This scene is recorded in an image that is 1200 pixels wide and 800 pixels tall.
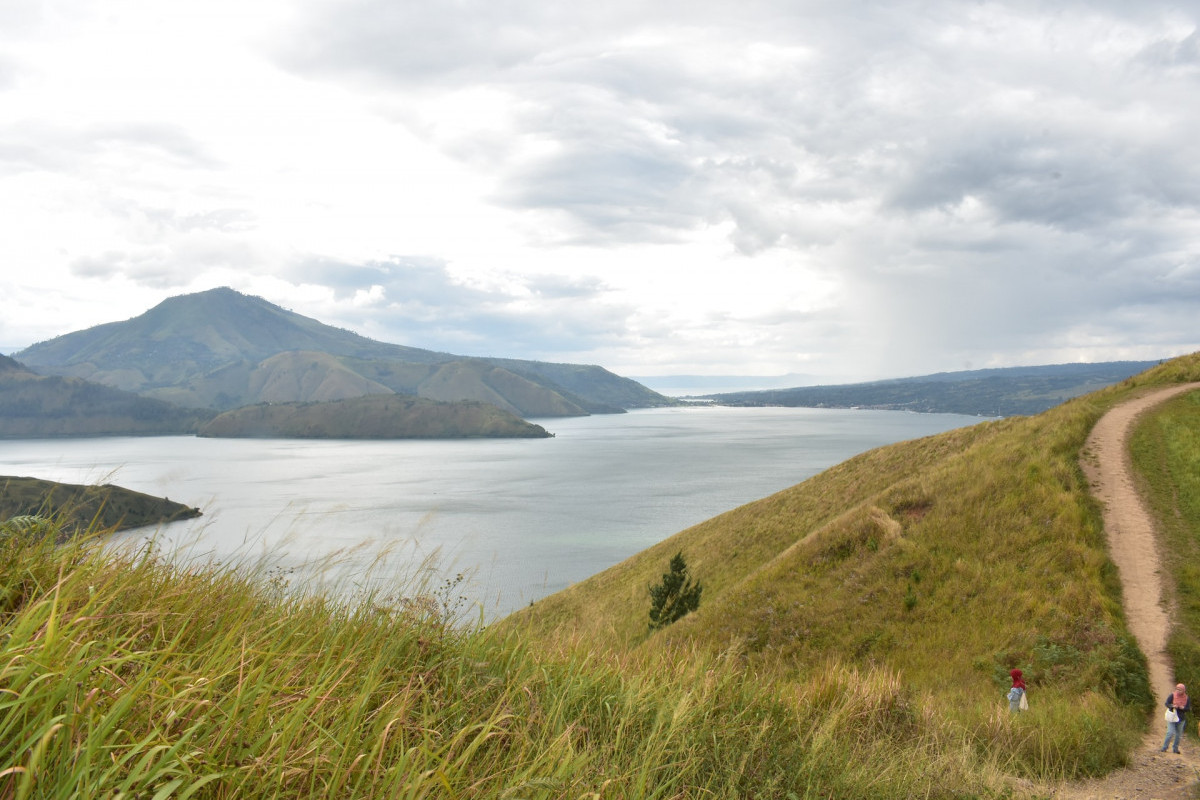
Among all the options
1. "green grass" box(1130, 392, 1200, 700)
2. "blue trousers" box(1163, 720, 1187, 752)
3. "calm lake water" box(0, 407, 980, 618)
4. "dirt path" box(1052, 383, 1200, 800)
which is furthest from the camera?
"calm lake water" box(0, 407, 980, 618)

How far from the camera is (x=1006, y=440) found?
32.7 meters

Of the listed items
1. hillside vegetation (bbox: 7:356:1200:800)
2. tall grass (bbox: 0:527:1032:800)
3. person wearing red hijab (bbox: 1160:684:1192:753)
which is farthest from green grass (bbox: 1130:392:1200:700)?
tall grass (bbox: 0:527:1032:800)

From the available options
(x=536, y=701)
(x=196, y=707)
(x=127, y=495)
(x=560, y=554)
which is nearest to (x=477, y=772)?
(x=536, y=701)

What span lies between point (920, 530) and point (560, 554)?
59.4 m

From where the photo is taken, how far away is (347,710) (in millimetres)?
3428

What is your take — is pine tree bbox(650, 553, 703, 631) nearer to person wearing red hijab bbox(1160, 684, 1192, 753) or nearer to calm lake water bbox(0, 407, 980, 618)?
calm lake water bbox(0, 407, 980, 618)

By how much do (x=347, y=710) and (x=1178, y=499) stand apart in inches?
1138

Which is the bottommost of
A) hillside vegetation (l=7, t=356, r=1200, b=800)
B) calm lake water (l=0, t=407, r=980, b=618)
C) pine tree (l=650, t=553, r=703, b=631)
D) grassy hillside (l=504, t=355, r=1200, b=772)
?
calm lake water (l=0, t=407, r=980, b=618)

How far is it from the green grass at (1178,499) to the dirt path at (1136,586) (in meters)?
0.31

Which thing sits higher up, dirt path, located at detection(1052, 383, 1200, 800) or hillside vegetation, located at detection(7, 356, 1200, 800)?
hillside vegetation, located at detection(7, 356, 1200, 800)

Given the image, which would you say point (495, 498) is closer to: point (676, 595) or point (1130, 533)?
point (676, 595)

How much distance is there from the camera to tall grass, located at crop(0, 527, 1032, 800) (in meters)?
2.48

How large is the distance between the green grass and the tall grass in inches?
606

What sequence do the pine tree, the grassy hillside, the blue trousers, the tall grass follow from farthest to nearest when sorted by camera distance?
the pine tree, the grassy hillside, the blue trousers, the tall grass
